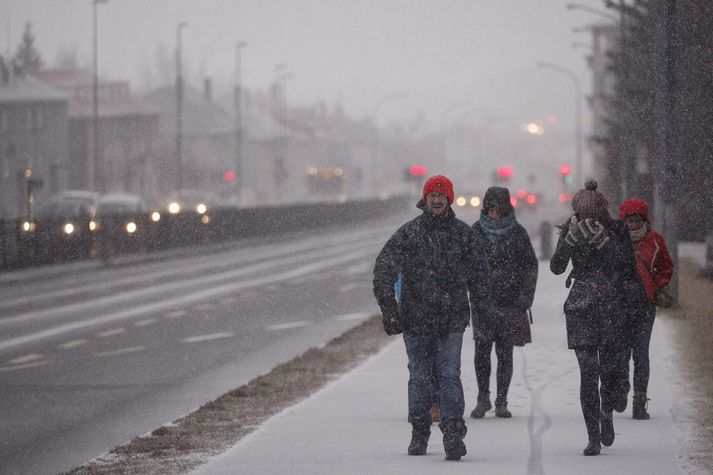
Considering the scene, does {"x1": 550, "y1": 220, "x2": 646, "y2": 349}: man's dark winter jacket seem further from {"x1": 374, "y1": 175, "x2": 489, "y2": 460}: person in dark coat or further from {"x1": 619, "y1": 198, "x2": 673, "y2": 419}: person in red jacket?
{"x1": 619, "y1": 198, "x2": 673, "y2": 419}: person in red jacket

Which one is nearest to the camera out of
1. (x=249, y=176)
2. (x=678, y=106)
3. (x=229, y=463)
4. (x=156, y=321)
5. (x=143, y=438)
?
(x=229, y=463)

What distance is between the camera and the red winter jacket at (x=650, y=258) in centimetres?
1040

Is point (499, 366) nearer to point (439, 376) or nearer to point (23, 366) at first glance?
point (439, 376)

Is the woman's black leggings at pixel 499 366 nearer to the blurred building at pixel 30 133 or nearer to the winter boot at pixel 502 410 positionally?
the winter boot at pixel 502 410

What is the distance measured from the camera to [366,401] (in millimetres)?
11906

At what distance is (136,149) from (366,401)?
11469cm

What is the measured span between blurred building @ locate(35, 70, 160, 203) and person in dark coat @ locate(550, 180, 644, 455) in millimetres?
106123

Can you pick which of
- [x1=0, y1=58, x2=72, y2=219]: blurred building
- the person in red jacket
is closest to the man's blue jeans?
the person in red jacket

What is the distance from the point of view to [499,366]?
1078cm

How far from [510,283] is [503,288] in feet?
0.20

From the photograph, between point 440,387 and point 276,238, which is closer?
point 440,387

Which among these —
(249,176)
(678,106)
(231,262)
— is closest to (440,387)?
(678,106)

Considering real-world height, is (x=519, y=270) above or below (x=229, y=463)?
above

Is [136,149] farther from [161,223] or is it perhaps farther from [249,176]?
[161,223]
